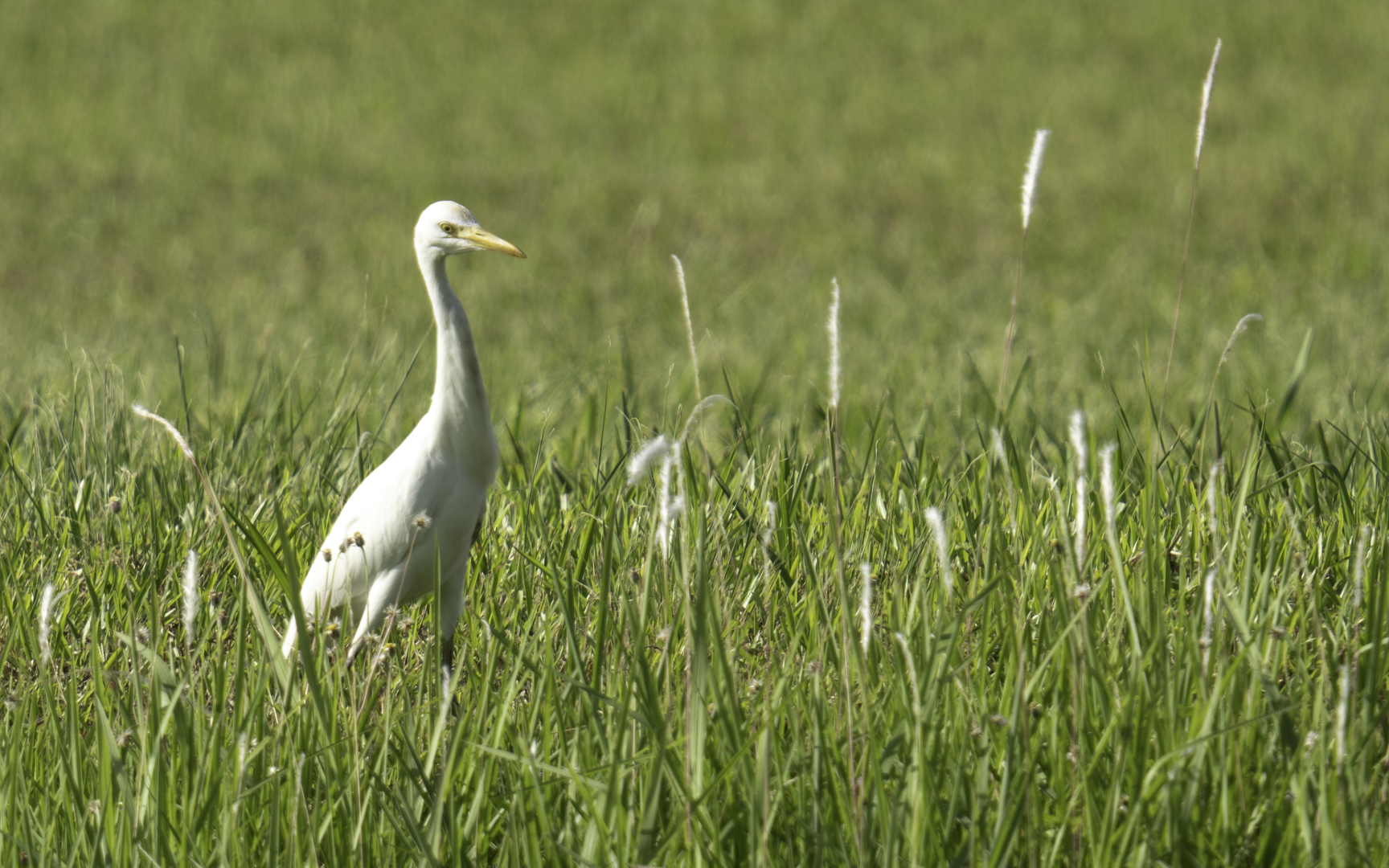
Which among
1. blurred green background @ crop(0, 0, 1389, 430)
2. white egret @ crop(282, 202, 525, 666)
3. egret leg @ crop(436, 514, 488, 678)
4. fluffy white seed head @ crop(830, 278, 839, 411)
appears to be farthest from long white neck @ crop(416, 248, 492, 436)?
fluffy white seed head @ crop(830, 278, 839, 411)

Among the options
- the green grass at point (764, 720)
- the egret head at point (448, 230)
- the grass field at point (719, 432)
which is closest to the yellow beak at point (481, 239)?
the egret head at point (448, 230)

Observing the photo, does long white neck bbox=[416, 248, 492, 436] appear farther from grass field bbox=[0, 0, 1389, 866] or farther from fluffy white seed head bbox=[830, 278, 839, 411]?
fluffy white seed head bbox=[830, 278, 839, 411]

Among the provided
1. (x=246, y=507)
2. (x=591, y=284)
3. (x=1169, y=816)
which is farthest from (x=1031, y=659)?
(x=591, y=284)

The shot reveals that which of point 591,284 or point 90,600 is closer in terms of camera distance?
point 90,600

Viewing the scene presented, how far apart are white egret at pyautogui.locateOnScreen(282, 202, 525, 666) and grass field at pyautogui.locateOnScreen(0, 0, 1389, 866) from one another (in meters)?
0.12

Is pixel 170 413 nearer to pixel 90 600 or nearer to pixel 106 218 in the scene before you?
pixel 90 600

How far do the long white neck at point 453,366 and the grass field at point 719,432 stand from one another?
35 centimetres

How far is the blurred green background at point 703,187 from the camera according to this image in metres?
7.34

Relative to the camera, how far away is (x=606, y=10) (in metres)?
16.3

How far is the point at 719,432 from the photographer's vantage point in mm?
4805

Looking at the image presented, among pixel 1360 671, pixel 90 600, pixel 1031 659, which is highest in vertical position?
pixel 1360 671

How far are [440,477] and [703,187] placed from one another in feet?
30.2

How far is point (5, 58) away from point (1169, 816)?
1608 centimetres

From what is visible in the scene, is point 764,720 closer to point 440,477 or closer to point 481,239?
point 440,477
